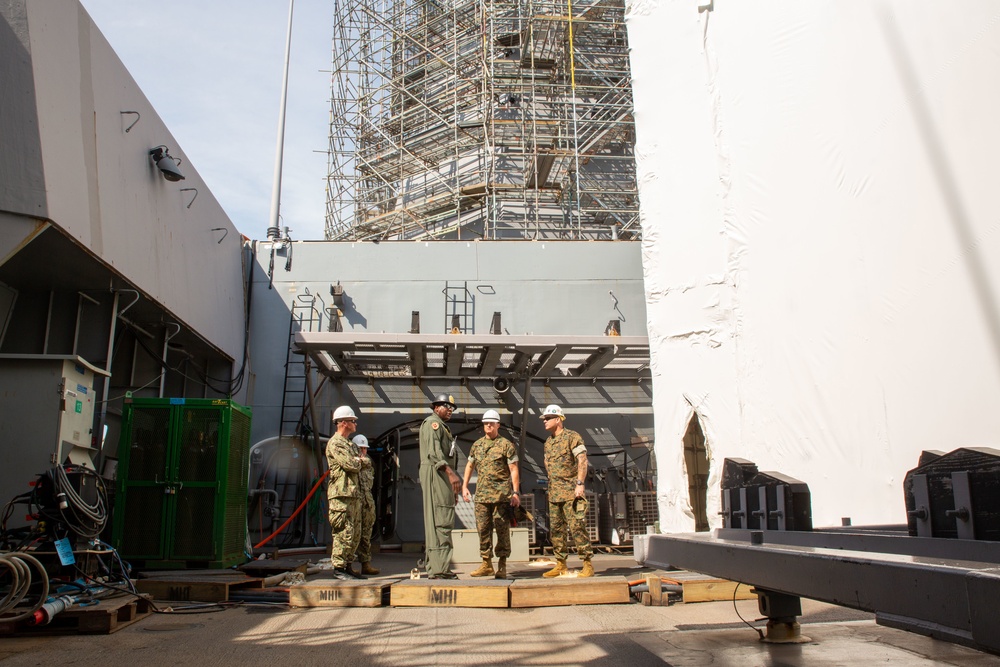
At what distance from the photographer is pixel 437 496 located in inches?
284

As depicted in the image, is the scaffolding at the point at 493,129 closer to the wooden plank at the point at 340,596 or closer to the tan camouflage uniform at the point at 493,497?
the tan camouflage uniform at the point at 493,497

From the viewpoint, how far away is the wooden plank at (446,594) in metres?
6.03

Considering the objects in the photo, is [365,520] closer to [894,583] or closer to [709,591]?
[709,591]

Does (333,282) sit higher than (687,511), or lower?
higher

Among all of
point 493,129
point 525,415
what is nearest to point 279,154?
point 493,129

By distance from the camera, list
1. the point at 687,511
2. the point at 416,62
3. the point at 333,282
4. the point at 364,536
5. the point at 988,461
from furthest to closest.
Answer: the point at 416,62, the point at 333,282, the point at 364,536, the point at 687,511, the point at 988,461

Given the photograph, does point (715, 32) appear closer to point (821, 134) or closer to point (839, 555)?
point (821, 134)

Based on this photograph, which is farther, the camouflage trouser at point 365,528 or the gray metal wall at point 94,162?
the camouflage trouser at point 365,528

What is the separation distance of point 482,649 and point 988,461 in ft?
10.9

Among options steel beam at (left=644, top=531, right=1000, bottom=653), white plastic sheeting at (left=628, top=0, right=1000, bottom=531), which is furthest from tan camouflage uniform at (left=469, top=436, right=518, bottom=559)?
steel beam at (left=644, top=531, right=1000, bottom=653)

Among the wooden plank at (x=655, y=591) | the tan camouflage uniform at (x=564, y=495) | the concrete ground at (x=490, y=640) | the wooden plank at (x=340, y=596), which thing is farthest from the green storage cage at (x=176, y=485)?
the wooden plank at (x=655, y=591)

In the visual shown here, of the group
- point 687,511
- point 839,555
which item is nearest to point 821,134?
point 839,555

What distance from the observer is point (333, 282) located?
45.8ft

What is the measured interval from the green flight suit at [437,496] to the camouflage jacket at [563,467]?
106 centimetres
